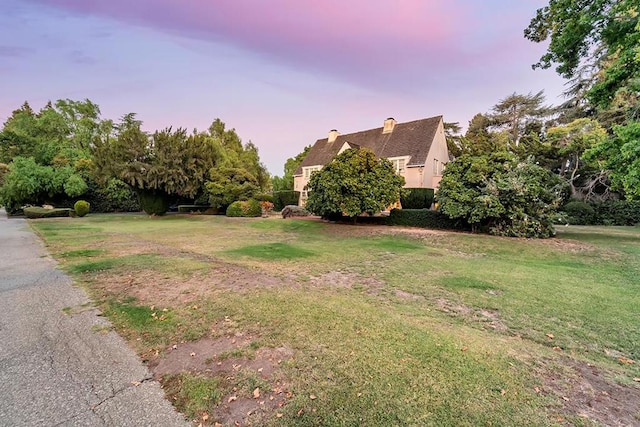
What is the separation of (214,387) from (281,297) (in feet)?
7.00

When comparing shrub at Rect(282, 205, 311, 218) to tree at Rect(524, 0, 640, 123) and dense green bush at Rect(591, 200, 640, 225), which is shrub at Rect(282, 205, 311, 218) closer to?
tree at Rect(524, 0, 640, 123)

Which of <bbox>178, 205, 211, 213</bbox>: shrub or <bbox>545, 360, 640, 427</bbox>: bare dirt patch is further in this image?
<bbox>178, 205, 211, 213</bbox>: shrub

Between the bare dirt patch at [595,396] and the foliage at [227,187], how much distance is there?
2154 cm

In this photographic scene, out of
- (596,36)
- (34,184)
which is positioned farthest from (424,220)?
(34,184)

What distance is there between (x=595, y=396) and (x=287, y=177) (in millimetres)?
34684

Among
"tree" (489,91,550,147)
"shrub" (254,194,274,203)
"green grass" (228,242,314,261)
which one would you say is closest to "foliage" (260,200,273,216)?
"shrub" (254,194,274,203)

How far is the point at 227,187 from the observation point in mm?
21797

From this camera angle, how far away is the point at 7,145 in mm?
26438

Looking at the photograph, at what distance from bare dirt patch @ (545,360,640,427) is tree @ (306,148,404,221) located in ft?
37.8

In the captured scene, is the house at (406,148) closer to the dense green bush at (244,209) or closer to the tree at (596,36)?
the dense green bush at (244,209)

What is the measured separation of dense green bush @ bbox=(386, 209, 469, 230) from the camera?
13711 mm

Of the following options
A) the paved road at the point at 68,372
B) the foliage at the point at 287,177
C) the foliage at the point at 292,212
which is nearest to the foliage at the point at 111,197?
the foliage at the point at 287,177

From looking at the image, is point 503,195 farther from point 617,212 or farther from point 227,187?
point 227,187

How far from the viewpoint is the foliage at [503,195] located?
36.4 ft
